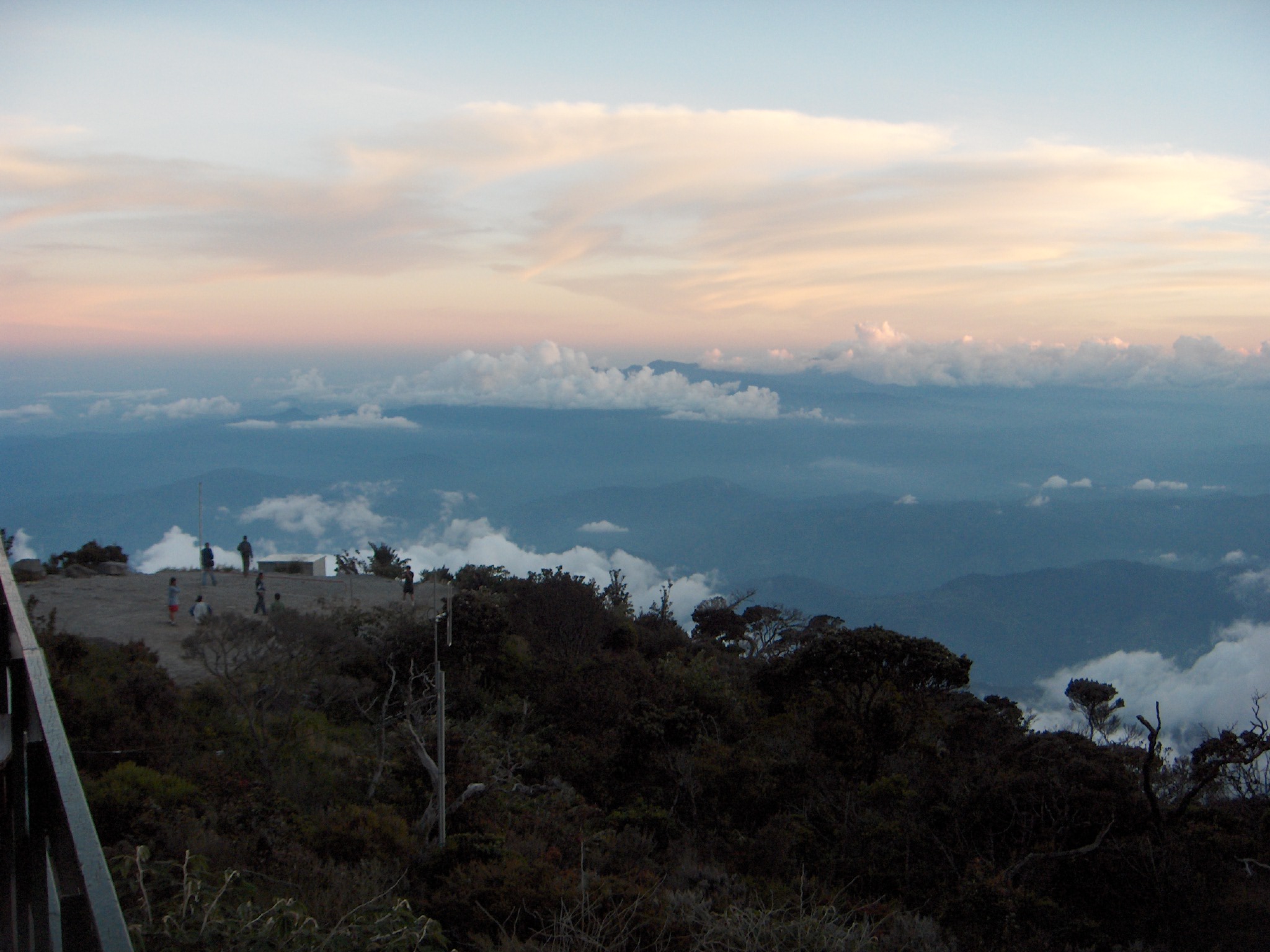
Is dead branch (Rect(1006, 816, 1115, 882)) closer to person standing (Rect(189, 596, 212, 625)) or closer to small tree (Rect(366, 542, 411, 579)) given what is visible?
person standing (Rect(189, 596, 212, 625))

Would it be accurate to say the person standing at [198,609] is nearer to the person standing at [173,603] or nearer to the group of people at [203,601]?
the group of people at [203,601]

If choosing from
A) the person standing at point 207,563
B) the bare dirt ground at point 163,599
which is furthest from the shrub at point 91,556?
the person standing at point 207,563

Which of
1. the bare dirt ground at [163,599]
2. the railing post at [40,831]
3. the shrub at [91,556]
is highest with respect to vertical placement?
the railing post at [40,831]

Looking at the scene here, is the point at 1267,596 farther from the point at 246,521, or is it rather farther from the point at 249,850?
the point at 246,521

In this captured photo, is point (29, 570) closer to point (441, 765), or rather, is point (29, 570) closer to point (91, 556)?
point (91, 556)

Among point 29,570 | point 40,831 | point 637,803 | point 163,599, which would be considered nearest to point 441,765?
point 637,803

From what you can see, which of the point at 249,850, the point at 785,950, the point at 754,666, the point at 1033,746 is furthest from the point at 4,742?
the point at 754,666
